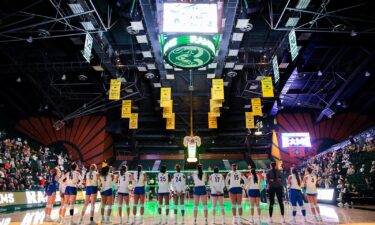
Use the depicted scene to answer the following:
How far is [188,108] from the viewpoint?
26.5 metres

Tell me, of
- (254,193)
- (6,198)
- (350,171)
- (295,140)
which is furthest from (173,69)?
(295,140)

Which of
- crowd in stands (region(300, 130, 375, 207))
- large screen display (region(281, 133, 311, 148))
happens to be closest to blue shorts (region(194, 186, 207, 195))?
crowd in stands (region(300, 130, 375, 207))

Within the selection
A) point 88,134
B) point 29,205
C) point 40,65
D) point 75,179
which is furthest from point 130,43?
point 88,134

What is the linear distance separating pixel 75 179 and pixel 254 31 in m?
11.7

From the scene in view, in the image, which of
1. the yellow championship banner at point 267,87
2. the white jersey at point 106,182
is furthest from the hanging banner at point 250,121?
the white jersey at point 106,182

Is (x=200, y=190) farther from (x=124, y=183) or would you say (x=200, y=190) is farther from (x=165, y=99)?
(x=165, y=99)

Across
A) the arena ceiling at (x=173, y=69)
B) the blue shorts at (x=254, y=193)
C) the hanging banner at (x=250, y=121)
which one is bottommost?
the blue shorts at (x=254, y=193)

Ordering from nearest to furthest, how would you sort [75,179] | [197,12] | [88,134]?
[75,179] → [197,12] → [88,134]

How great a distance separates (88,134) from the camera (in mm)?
27781

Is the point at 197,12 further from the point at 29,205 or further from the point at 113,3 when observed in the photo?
the point at 29,205

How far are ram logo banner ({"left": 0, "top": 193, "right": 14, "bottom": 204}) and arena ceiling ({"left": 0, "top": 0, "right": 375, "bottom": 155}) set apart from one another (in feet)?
24.5

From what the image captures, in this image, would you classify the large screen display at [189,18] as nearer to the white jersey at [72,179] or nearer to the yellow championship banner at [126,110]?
the white jersey at [72,179]

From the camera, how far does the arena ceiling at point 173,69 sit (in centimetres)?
1255

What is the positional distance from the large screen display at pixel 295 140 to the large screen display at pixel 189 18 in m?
20.5
